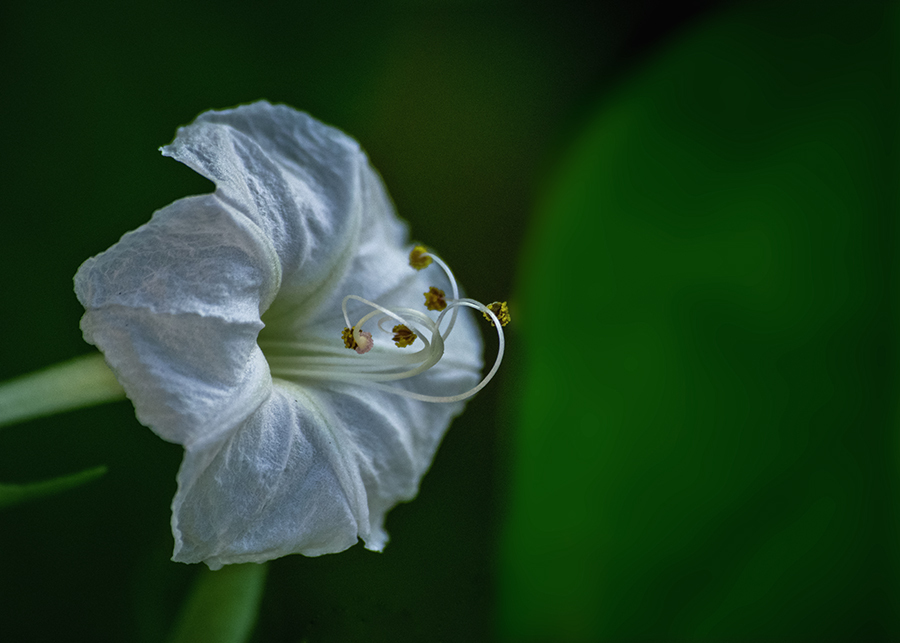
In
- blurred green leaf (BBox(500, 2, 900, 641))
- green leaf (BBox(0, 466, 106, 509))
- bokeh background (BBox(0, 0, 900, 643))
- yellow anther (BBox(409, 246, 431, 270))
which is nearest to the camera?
green leaf (BBox(0, 466, 106, 509))

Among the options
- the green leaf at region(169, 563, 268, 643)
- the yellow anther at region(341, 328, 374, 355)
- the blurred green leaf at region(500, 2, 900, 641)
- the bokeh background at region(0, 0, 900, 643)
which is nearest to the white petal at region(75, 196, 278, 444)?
the yellow anther at region(341, 328, 374, 355)

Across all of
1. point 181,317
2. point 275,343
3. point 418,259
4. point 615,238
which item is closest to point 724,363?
point 615,238

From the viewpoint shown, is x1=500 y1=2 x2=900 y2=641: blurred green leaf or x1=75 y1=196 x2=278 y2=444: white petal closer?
x1=75 y1=196 x2=278 y2=444: white petal

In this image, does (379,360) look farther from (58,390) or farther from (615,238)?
(615,238)

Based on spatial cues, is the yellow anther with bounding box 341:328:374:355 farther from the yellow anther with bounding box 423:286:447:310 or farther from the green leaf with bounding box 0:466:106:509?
the green leaf with bounding box 0:466:106:509

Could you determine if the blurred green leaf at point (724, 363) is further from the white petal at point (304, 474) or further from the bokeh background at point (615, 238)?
the white petal at point (304, 474)

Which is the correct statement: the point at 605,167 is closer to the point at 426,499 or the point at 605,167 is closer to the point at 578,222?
the point at 578,222
